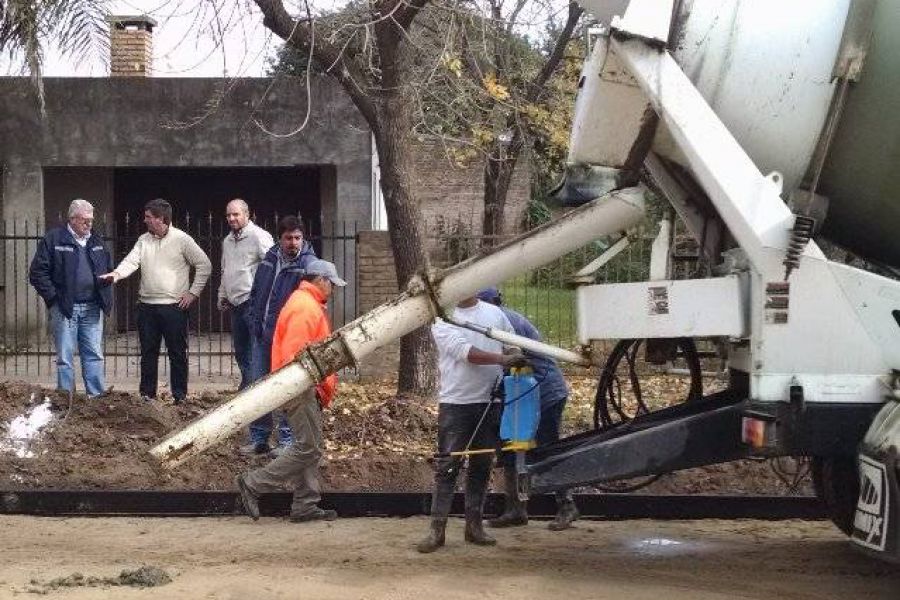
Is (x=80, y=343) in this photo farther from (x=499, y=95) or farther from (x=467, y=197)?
(x=467, y=197)

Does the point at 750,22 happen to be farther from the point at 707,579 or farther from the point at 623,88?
the point at 707,579

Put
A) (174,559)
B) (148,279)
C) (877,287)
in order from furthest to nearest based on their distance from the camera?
(148,279) < (174,559) < (877,287)

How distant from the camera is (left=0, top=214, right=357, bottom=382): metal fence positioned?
46.9ft

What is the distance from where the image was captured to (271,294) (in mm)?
8617

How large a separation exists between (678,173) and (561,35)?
996 cm

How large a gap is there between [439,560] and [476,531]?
0.43 metres

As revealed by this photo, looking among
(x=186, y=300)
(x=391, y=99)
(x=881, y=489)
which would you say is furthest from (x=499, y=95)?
(x=881, y=489)

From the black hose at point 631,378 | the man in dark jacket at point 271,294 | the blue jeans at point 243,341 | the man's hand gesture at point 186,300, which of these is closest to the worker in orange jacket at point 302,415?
the man in dark jacket at point 271,294

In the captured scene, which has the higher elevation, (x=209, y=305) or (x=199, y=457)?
(x=209, y=305)

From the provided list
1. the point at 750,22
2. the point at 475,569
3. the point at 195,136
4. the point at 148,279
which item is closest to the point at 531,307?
the point at 195,136

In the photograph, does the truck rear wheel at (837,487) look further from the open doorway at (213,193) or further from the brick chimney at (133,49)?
the brick chimney at (133,49)

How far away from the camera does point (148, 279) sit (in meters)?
10.3

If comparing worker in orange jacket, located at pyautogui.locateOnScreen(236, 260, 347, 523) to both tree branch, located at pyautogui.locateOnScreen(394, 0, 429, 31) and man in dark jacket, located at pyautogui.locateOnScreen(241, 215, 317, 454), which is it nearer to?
man in dark jacket, located at pyautogui.locateOnScreen(241, 215, 317, 454)

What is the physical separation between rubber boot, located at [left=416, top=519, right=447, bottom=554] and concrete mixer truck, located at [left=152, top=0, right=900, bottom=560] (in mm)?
1074
